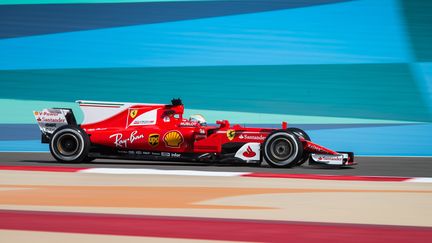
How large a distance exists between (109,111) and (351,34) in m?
7.83

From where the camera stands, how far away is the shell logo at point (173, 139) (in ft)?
46.4

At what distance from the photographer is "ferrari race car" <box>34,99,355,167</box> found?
13539mm

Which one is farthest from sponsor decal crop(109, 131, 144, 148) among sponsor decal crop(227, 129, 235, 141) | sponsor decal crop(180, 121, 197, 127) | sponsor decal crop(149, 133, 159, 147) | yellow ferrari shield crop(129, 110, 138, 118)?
sponsor decal crop(227, 129, 235, 141)

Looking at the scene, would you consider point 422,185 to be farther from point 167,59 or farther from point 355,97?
point 167,59

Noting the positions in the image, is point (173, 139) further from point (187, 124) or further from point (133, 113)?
point (133, 113)

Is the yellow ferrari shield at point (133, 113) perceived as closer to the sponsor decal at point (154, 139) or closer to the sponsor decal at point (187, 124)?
the sponsor decal at point (154, 139)

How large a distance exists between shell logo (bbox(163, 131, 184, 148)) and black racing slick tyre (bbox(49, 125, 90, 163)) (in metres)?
1.39

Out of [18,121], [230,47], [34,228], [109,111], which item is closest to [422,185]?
[34,228]

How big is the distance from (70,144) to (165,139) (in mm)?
1714

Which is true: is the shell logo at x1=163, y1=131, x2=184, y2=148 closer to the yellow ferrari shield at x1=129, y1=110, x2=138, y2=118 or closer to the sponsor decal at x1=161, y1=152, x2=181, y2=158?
the sponsor decal at x1=161, y1=152, x2=181, y2=158

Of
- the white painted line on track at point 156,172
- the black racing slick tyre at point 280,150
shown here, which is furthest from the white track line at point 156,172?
the black racing slick tyre at point 280,150

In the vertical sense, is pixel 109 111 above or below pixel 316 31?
below

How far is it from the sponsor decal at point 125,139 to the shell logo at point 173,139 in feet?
1.45

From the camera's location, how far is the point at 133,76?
2081 cm
